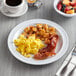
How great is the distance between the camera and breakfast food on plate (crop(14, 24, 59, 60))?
1.25m

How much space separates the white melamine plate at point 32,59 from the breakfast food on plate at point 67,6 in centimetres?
14

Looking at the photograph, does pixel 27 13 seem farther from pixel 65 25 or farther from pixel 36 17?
pixel 65 25

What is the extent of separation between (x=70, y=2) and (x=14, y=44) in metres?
0.51

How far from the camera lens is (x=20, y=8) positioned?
1465 mm

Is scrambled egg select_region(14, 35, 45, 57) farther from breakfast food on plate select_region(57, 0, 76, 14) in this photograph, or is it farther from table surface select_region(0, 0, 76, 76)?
breakfast food on plate select_region(57, 0, 76, 14)

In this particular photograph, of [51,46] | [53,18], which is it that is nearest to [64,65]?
[51,46]

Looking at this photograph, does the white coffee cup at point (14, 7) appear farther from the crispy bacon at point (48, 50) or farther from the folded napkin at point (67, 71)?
the folded napkin at point (67, 71)

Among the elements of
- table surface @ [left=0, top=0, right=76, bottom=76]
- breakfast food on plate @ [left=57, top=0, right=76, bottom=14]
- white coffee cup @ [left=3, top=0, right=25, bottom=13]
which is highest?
breakfast food on plate @ [left=57, top=0, right=76, bottom=14]

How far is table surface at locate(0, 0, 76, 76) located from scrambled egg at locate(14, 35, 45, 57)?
→ 0.22 ft

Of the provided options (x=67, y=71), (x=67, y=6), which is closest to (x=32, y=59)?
(x=67, y=71)

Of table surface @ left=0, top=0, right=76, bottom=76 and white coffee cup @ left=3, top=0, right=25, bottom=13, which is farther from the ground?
white coffee cup @ left=3, top=0, right=25, bottom=13

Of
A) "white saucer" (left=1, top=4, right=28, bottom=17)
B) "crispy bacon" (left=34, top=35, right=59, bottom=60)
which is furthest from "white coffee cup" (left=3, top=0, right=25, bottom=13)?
"crispy bacon" (left=34, top=35, right=59, bottom=60)

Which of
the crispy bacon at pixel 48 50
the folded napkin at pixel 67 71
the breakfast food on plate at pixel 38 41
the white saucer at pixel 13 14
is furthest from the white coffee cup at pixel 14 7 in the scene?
the folded napkin at pixel 67 71

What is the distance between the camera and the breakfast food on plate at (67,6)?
57.2 inches
